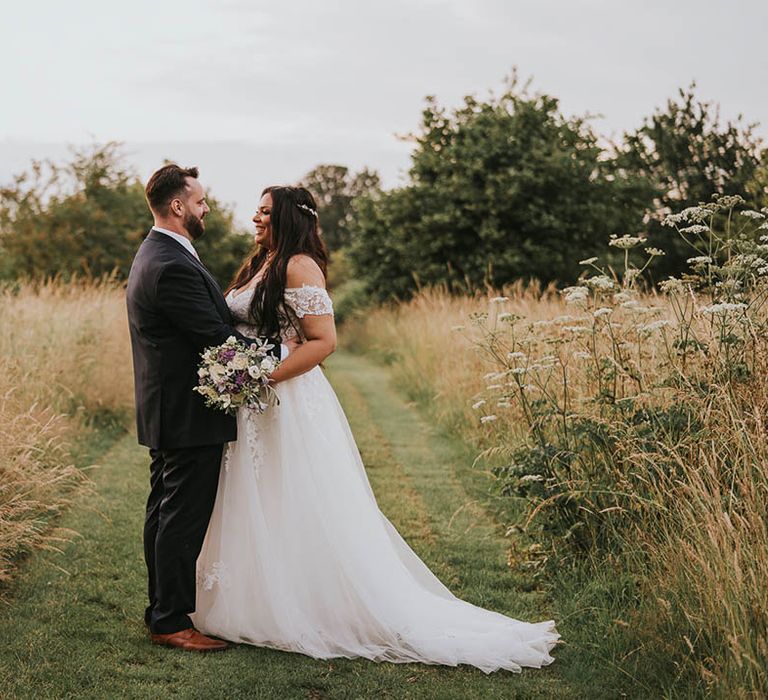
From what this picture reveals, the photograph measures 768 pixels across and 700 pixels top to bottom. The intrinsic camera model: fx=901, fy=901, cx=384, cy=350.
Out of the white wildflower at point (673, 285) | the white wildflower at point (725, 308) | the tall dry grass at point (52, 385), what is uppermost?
the white wildflower at point (673, 285)

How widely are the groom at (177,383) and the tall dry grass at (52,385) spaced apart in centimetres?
126

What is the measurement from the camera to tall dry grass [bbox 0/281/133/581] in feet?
18.5

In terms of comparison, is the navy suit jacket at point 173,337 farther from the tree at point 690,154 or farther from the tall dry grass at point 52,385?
the tree at point 690,154

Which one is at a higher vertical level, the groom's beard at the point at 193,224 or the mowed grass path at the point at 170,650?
the groom's beard at the point at 193,224

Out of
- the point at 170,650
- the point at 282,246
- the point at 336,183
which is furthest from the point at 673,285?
the point at 336,183

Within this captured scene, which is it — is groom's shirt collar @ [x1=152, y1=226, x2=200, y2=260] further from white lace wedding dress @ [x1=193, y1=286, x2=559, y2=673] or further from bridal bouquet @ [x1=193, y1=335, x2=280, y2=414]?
bridal bouquet @ [x1=193, y1=335, x2=280, y2=414]

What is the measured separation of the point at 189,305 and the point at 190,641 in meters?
1.64

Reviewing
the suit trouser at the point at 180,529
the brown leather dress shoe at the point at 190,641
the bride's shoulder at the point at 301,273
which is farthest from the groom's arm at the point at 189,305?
the brown leather dress shoe at the point at 190,641

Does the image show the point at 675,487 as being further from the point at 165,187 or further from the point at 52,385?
the point at 52,385

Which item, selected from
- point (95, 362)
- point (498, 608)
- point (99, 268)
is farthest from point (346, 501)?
point (99, 268)

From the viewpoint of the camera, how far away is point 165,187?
4387 mm

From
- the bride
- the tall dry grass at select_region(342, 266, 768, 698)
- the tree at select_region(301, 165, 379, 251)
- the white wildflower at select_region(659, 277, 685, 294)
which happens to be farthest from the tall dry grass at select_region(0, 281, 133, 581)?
the tree at select_region(301, 165, 379, 251)

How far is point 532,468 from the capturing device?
5367 mm

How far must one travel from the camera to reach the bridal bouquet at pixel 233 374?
4113mm
